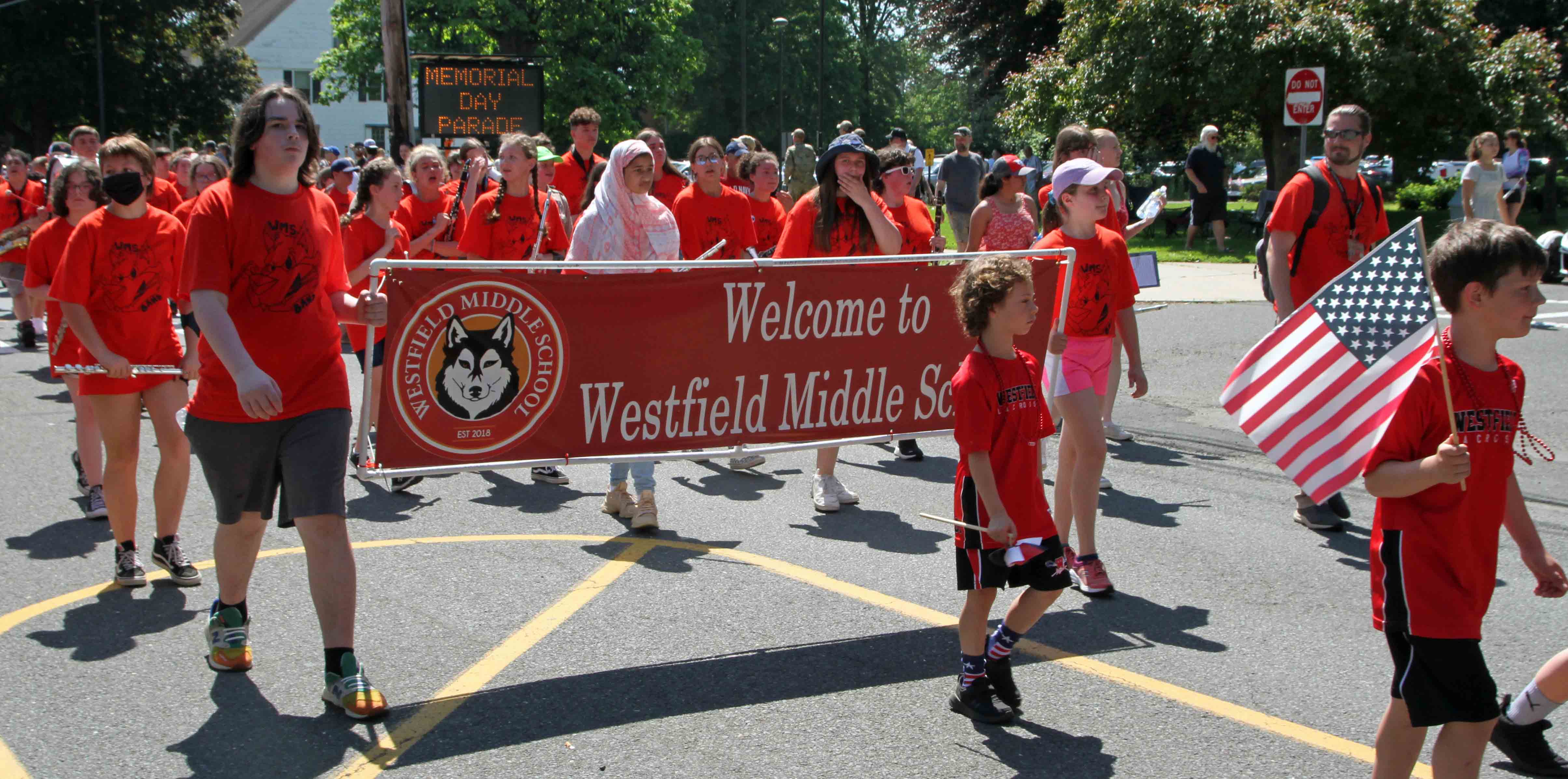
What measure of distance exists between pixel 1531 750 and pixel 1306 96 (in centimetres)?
1344

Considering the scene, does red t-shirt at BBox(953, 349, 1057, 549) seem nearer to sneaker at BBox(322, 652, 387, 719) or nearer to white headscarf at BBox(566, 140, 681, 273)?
sneaker at BBox(322, 652, 387, 719)

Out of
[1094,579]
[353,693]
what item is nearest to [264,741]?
[353,693]

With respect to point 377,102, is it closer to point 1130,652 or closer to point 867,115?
point 867,115

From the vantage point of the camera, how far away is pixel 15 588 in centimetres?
561

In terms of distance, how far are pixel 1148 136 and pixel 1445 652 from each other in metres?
24.6

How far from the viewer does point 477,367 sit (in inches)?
192

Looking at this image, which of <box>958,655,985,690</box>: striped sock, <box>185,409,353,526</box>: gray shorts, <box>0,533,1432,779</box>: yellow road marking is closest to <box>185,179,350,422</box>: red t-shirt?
<box>185,409,353,526</box>: gray shorts

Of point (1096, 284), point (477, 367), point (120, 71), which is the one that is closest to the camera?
point (477, 367)

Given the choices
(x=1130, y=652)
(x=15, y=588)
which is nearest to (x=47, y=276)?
(x=15, y=588)

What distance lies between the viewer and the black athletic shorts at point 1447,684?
3.06 metres

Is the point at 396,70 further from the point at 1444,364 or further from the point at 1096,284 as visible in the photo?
the point at 1444,364

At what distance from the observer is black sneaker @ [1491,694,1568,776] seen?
3775 mm

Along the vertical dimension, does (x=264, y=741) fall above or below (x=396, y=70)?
below

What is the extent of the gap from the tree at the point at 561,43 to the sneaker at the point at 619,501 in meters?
40.6
